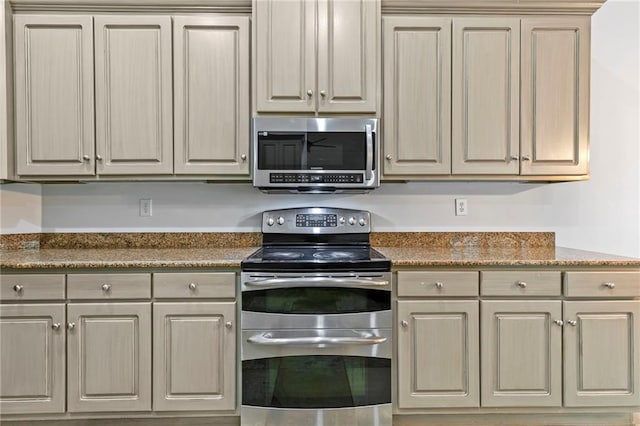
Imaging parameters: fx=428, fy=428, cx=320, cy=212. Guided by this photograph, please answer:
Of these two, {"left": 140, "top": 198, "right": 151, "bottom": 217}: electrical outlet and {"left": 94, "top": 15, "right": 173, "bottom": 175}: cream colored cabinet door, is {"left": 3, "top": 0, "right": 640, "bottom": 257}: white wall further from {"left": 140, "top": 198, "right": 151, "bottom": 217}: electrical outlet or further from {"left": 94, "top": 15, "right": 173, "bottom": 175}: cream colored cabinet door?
{"left": 94, "top": 15, "right": 173, "bottom": 175}: cream colored cabinet door

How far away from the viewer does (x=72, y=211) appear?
2732 mm

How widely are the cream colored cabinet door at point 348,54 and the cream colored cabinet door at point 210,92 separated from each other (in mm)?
438

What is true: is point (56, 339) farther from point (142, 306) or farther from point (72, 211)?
point (72, 211)

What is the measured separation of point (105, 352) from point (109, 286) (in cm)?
33

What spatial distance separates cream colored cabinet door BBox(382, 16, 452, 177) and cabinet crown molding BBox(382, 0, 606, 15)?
0.18 feet

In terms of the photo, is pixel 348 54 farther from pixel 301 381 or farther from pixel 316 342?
pixel 301 381

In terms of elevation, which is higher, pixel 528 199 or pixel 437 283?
pixel 528 199

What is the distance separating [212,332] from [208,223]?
33.4 inches

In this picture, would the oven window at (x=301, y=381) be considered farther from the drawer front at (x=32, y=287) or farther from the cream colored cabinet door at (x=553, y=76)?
the cream colored cabinet door at (x=553, y=76)

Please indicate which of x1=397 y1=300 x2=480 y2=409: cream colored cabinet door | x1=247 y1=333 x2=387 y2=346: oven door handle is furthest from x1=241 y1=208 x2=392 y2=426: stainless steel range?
x1=397 y1=300 x2=480 y2=409: cream colored cabinet door

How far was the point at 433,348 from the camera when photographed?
217 centimetres

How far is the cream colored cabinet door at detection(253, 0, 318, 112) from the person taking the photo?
241cm

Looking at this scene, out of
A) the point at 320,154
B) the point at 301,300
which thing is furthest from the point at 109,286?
the point at 320,154

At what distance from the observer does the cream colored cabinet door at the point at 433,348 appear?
2.17 metres
